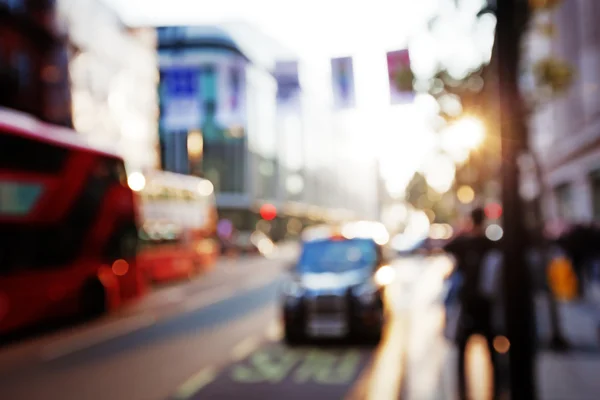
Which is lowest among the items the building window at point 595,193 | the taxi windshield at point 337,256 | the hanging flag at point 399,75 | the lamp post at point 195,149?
the taxi windshield at point 337,256

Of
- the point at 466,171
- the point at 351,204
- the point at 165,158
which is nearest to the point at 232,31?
the point at 165,158

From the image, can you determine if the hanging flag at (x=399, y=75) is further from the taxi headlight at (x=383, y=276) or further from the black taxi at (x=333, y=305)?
the black taxi at (x=333, y=305)

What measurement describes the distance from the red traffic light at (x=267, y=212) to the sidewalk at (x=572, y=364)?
59.4 metres

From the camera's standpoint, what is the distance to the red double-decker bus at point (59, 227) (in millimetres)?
12070

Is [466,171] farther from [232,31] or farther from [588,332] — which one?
[232,31]

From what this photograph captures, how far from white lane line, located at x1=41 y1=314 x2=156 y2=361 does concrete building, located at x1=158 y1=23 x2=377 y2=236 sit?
1404 cm

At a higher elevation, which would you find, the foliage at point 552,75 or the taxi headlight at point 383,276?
the foliage at point 552,75

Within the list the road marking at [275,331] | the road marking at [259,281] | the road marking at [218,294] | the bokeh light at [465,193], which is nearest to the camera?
the road marking at [275,331]

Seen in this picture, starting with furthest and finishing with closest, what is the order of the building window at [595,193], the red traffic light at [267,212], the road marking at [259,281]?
the red traffic light at [267,212]
the road marking at [259,281]
the building window at [595,193]

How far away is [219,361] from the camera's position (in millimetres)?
9445

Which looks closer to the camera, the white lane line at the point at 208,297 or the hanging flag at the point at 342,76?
the hanging flag at the point at 342,76

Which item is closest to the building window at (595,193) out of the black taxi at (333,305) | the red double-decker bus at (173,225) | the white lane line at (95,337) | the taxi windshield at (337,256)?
the taxi windshield at (337,256)

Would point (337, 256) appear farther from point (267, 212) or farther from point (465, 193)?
point (267, 212)

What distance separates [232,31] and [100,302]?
159 ft
